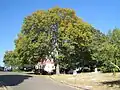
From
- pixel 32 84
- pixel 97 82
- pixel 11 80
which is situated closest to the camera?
pixel 32 84

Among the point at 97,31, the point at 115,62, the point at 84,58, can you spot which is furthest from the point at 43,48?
the point at 115,62

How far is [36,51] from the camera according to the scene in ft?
232

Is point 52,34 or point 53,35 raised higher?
point 52,34

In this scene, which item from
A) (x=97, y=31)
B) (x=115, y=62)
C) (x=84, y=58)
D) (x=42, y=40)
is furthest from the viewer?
(x=97, y=31)

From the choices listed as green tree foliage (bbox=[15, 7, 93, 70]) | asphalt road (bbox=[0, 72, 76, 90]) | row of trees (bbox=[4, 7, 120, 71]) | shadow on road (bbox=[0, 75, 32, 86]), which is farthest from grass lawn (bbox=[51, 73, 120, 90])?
green tree foliage (bbox=[15, 7, 93, 70])

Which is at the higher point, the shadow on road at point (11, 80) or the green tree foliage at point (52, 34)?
the green tree foliage at point (52, 34)

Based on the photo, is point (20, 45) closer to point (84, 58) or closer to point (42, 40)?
point (42, 40)

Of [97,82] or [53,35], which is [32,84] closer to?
[97,82]

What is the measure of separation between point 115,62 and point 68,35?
39.1 metres

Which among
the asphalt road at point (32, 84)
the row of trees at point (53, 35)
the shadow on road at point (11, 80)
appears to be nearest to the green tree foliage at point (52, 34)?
the row of trees at point (53, 35)

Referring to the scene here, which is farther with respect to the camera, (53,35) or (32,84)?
(53,35)

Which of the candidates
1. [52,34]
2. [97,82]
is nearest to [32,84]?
[97,82]

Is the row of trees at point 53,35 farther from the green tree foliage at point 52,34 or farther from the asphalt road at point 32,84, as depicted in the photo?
the asphalt road at point 32,84

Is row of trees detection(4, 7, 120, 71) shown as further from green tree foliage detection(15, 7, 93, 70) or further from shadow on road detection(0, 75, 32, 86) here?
shadow on road detection(0, 75, 32, 86)
